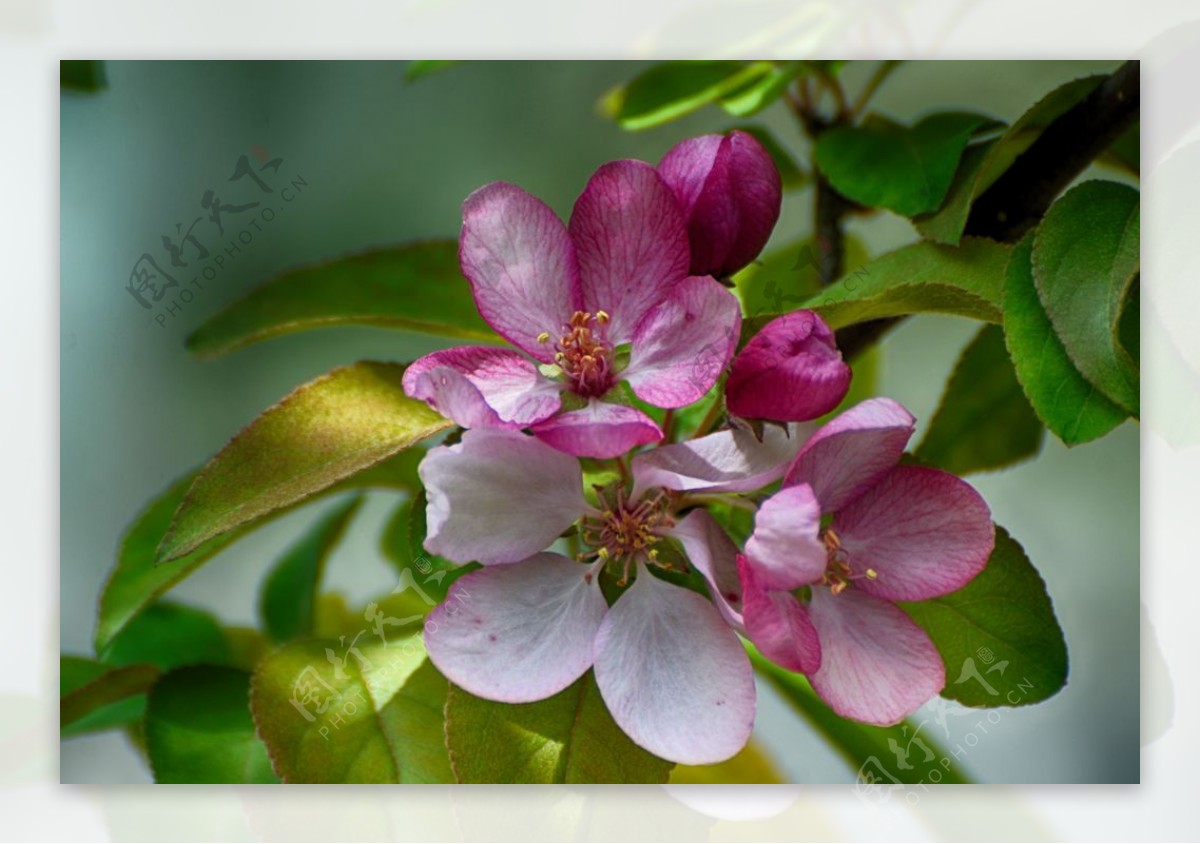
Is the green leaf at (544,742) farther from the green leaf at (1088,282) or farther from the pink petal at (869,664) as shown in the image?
the green leaf at (1088,282)

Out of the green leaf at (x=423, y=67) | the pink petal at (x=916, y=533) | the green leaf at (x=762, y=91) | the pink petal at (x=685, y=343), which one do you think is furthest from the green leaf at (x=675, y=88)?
the pink petal at (x=916, y=533)

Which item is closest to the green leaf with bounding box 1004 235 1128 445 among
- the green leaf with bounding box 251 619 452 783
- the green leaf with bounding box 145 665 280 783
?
the green leaf with bounding box 251 619 452 783

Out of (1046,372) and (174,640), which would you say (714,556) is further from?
(174,640)

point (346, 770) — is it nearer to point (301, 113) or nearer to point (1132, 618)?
point (301, 113)

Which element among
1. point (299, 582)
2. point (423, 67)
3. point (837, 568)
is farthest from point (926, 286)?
point (299, 582)

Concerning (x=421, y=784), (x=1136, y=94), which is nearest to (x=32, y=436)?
(x=421, y=784)

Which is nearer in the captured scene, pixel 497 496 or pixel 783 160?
pixel 497 496
